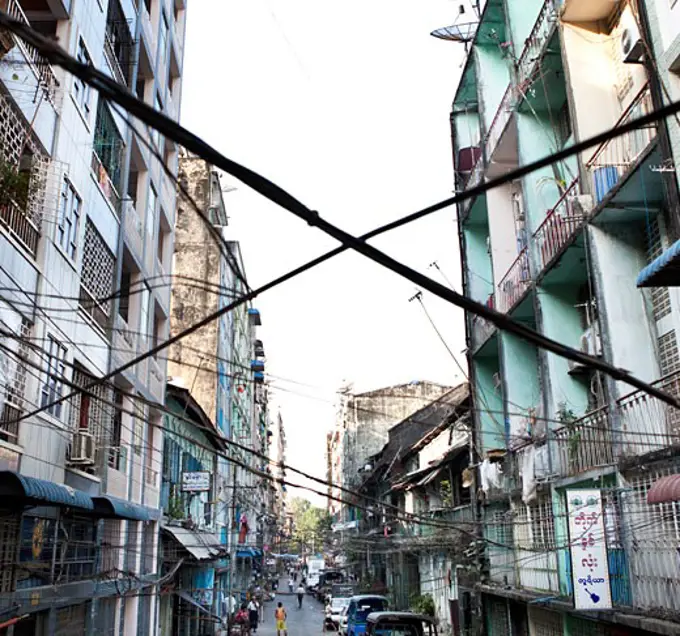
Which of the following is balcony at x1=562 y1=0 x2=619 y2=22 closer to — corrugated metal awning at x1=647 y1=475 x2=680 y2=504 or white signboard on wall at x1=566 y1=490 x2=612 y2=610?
white signboard on wall at x1=566 y1=490 x2=612 y2=610

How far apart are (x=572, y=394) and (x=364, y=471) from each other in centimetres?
4507

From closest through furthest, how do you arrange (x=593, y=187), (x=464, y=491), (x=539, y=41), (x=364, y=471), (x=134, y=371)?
(x=593, y=187), (x=539, y=41), (x=134, y=371), (x=464, y=491), (x=364, y=471)

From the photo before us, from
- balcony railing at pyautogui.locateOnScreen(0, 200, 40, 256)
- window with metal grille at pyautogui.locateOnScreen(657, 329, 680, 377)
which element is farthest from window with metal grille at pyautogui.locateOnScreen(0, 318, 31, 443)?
window with metal grille at pyautogui.locateOnScreen(657, 329, 680, 377)

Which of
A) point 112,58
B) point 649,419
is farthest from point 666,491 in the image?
point 112,58

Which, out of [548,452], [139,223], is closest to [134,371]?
[139,223]

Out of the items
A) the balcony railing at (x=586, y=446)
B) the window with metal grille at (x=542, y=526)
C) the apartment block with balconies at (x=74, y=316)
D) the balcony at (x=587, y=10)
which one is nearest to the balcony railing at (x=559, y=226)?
the balcony at (x=587, y=10)

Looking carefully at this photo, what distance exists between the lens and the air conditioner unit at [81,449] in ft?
43.0

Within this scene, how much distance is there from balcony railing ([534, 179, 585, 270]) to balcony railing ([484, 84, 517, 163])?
138 inches

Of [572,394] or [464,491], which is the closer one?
[572,394]

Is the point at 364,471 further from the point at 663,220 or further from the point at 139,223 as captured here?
the point at 663,220

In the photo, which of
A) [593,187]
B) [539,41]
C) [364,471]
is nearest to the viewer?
[593,187]

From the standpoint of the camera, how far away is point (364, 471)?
59938mm

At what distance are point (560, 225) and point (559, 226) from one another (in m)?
0.08

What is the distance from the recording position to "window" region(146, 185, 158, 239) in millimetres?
21453
